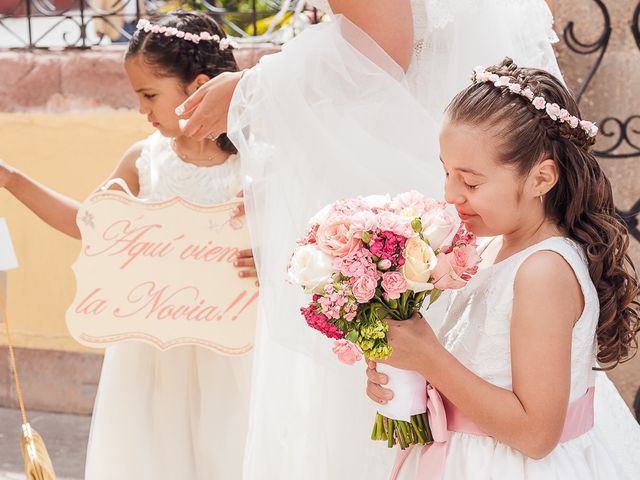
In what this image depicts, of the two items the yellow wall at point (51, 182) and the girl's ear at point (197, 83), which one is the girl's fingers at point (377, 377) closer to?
the girl's ear at point (197, 83)

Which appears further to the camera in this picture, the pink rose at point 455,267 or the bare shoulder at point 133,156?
A: the bare shoulder at point 133,156

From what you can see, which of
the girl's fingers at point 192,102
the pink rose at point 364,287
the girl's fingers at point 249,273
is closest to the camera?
the pink rose at point 364,287

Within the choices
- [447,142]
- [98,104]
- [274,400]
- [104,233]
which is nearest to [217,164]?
[104,233]

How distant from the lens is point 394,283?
1961 mm

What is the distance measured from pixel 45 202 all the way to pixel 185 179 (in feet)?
1.45

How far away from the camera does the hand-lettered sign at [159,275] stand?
3000mm

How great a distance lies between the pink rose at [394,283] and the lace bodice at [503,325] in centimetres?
26

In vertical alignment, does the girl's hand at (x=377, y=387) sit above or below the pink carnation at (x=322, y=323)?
below

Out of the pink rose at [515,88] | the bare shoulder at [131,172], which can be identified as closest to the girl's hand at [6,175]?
the bare shoulder at [131,172]

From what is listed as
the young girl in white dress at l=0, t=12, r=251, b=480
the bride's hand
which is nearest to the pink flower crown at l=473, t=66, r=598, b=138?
the bride's hand

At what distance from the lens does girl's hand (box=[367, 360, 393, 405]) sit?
2.15m

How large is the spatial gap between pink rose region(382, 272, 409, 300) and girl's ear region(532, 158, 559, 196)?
35cm

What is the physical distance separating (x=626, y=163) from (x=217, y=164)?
1433mm

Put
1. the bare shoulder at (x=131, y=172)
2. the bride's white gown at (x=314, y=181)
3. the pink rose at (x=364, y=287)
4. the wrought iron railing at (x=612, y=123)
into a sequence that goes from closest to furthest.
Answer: the pink rose at (x=364, y=287) → the bride's white gown at (x=314, y=181) → the bare shoulder at (x=131, y=172) → the wrought iron railing at (x=612, y=123)
